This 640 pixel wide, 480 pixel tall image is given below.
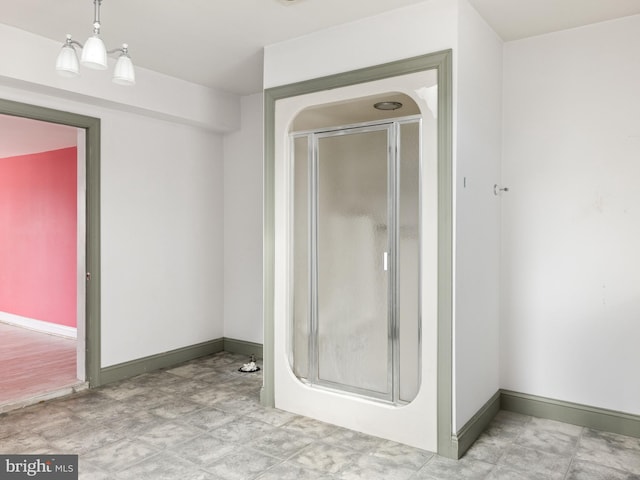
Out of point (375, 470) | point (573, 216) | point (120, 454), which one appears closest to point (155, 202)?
point (120, 454)

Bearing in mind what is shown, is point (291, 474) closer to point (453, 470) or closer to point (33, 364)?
point (453, 470)

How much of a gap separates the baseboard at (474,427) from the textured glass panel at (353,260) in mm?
549

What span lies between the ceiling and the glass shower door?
2.51ft

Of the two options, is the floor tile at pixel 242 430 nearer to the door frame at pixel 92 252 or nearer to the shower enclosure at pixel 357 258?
the shower enclosure at pixel 357 258

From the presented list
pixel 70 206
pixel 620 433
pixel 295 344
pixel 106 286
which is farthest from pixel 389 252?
pixel 70 206

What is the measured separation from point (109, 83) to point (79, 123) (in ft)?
1.34

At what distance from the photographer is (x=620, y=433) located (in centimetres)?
318

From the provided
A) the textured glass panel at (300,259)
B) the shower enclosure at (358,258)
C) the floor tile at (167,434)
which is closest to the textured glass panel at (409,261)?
the shower enclosure at (358,258)

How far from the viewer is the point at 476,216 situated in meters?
3.13

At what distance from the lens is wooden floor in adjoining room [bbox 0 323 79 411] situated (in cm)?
393

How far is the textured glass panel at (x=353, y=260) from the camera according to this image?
323 cm

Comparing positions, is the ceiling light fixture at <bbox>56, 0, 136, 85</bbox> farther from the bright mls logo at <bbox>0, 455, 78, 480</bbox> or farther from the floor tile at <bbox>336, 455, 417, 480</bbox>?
the floor tile at <bbox>336, 455, 417, 480</bbox>

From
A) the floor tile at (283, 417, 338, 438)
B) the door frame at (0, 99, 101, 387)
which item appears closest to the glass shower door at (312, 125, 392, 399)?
the floor tile at (283, 417, 338, 438)

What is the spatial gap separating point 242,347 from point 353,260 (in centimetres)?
233
